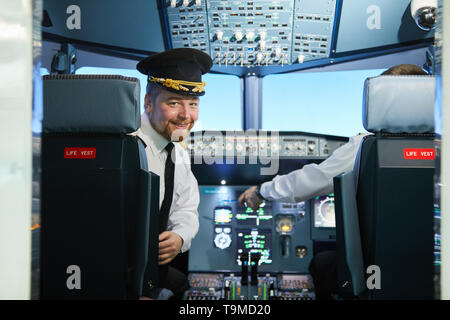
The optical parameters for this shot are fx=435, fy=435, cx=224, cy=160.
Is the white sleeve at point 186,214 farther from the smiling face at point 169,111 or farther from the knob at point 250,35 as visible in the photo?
the knob at point 250,35

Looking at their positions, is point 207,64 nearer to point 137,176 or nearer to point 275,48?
point 275,48

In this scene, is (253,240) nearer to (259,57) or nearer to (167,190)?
(167,190)

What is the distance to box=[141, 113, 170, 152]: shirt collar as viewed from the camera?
2.24 meters

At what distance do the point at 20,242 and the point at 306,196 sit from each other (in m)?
1.39

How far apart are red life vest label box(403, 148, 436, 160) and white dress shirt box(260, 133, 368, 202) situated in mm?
394

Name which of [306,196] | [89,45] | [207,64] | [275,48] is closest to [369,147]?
[306,196]

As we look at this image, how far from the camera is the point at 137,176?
56.9 inches

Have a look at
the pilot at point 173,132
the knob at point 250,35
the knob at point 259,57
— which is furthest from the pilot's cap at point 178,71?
the knob at point 259,57

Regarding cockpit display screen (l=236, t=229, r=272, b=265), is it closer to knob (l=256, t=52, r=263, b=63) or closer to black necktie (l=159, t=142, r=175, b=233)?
Answer: black necktie (l=159, t=142, r=175, b=233)

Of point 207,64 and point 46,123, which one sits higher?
point 207,64

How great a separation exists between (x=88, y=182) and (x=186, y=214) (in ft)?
2.93

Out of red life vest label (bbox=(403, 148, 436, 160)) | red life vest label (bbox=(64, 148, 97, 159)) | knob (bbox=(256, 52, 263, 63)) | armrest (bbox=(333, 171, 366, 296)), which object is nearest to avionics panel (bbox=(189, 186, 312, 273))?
knob (bbox=(256, 52, 263, 63))

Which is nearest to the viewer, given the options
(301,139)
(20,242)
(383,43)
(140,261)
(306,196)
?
(20,242)

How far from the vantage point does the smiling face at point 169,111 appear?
88.9 inches
